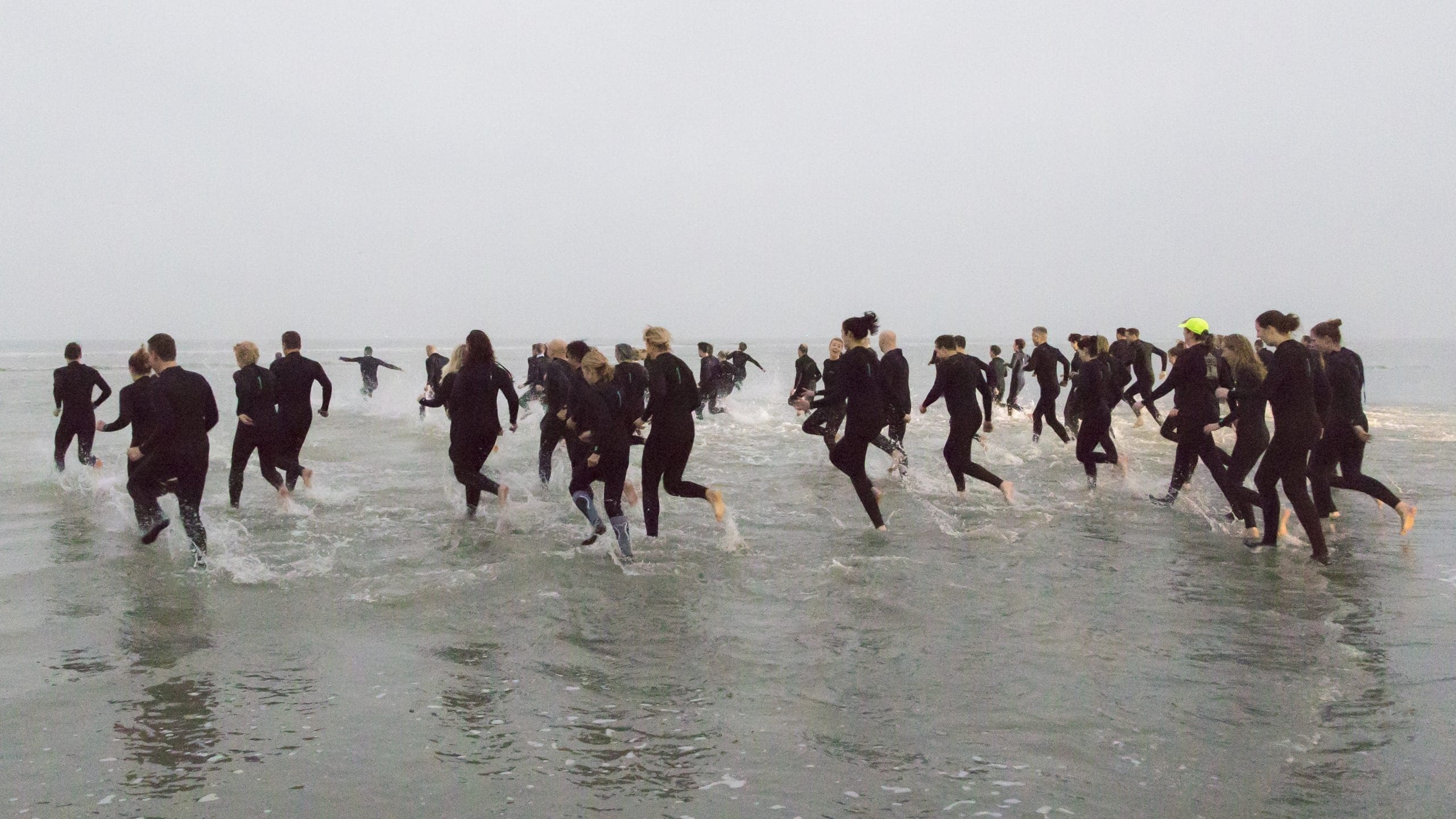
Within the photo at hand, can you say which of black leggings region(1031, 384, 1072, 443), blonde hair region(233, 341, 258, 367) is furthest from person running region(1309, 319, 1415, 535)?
blonde hair region(233, 341, 258, 367)

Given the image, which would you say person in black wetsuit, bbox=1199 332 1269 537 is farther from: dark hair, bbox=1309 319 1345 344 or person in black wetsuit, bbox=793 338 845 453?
person in black wetsuit, bbox=793 338 845 453

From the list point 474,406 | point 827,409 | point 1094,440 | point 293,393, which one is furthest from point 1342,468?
point 293,393

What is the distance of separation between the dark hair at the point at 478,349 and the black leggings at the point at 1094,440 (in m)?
6.32

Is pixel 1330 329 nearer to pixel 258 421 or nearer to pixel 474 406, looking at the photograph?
pixel 474 406

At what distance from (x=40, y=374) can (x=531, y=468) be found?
137 feet

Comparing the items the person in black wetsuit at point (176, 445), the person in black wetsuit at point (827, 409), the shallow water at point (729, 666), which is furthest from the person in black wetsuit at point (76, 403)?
the person in black wetsuit at point (827, 409)

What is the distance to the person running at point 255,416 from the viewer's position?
9055 mm

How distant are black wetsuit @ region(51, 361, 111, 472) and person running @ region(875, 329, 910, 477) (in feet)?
27.0

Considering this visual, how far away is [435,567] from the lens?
7.31 meters

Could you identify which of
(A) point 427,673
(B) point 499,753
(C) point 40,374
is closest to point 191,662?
(A) point 427,673

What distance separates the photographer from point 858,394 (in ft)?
26.6

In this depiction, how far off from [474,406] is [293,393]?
7.27 feet

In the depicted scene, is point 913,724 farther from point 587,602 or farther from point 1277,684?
point 587,602

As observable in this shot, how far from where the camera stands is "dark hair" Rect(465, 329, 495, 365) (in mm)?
8398
